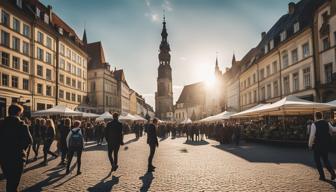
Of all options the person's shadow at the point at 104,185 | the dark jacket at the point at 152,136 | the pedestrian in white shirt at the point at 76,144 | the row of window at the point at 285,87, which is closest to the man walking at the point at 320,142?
the dark jacket at the point at 152,136

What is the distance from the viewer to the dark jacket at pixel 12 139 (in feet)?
16.5

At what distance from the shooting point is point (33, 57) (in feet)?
121

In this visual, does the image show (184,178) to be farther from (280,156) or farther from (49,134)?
(280,156)

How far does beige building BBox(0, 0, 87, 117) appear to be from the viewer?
31.7 metres

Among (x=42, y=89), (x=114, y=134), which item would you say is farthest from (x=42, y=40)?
(x=114, y=134)

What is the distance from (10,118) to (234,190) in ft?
16.4

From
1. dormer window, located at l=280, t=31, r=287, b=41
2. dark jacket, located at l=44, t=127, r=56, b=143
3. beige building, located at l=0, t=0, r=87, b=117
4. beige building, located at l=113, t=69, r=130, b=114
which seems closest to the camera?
dark jacket, located at l=44, t=127, r=56, b=143

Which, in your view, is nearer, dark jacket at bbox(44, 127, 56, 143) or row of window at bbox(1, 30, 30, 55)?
dark jacket at bbox(44, 127, 56, 143)

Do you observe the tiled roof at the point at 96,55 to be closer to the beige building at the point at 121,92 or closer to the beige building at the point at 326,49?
the beige building at the point at 121,92

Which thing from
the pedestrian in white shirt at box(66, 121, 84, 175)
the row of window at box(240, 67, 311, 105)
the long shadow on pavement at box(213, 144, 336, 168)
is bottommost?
the long shadow on pavement at box(213, 144, 336, 168)

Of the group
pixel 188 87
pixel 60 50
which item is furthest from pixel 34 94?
pixel 188 87

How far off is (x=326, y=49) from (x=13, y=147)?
26.5 metres

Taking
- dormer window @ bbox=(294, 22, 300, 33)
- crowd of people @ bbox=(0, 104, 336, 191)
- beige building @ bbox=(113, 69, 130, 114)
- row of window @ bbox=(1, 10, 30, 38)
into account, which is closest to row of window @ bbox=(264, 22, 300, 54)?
dormer window @ bbox=(294, 22, 300, 33)

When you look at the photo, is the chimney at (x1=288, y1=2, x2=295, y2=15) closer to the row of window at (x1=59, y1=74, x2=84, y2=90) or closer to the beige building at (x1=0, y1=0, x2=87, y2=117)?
the beige building at (x1=0, y1=0, x2=87, y2=117)
